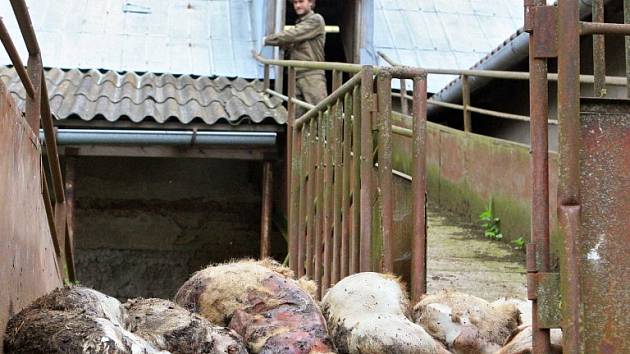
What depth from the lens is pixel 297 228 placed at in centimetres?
655

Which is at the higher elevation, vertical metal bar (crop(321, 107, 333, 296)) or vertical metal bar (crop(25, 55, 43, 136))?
vertical metal bar (crop(25, 55, 43, 136))

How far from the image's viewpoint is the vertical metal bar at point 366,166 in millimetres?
4918

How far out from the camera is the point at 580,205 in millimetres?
2729

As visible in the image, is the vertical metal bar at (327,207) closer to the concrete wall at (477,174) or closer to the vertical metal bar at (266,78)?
the concrete wall at (477,174)

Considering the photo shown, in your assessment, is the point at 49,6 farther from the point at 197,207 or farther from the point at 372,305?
the point at 372,305

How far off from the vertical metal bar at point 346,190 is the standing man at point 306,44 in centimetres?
409

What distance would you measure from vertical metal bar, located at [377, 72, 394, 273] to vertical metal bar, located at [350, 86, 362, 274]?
19 cm

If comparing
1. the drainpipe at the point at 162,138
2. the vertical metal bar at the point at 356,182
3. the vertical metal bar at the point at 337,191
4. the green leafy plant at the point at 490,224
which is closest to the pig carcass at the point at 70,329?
the vertical metal bar at the point at 356,182

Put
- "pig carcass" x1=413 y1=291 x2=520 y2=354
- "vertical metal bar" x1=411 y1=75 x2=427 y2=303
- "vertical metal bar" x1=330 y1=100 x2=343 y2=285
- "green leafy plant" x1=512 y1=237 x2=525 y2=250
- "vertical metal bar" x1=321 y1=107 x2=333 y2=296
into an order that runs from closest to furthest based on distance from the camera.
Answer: "pig carcass" x1=413 y1=291 x2=520 y2=354
"vertical metal bar" x1=411 y1=75 x2=427 y2=303
"vertical metal bar" x1=330 y1=100 x2=343 y2=285
"vertical metal bar" x1=321 y1=107 x2=333 y2=296
"green leafy plant" x1=512 y1=237 x2=525 y2=250

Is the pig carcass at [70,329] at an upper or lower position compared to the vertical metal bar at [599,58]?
lower

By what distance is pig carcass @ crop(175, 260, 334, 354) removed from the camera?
3361mm

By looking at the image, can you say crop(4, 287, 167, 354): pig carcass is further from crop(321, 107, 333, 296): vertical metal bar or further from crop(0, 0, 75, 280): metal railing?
crop(321, 107, 333, 296): vertical metal bar

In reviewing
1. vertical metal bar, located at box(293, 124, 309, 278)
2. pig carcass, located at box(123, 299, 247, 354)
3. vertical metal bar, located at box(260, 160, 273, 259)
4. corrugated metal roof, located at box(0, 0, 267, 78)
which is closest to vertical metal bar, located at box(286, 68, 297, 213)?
vertical metal bar, located at box(293, 124, 309, 278)

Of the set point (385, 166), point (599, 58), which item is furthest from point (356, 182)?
point (599, 58)
